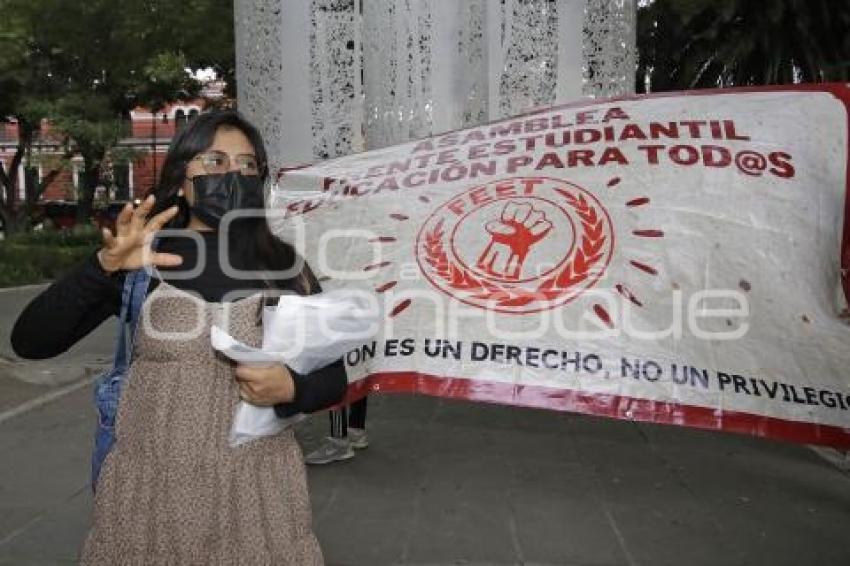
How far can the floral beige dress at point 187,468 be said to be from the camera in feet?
6.88

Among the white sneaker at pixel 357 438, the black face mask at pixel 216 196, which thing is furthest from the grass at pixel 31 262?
the black face mask at pixel 216 196

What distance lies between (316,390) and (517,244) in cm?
168

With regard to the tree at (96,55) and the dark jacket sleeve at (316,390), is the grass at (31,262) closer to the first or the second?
the tree at (96,55)

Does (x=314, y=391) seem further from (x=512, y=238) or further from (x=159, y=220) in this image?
(x=512, y=238)

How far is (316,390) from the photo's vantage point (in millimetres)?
2143

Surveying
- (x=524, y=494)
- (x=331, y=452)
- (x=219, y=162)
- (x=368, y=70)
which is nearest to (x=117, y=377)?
(x=219, y=162)

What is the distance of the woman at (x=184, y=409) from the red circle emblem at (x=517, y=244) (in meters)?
1.50

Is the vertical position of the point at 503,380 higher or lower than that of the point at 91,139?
lower

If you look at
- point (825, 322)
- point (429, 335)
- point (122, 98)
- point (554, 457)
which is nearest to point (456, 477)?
point (554, 457)

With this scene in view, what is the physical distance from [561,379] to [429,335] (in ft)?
1.88

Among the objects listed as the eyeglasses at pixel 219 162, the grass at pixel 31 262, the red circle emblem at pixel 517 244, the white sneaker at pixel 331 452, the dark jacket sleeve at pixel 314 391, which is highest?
the eyeglasses at pixel 219 162

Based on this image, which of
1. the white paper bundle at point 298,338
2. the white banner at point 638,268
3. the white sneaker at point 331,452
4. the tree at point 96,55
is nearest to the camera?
the white paper bundle at point 298,338

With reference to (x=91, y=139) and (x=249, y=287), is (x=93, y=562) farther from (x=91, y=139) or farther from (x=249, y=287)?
(x=91, y=139)

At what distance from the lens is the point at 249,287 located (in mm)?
2205
